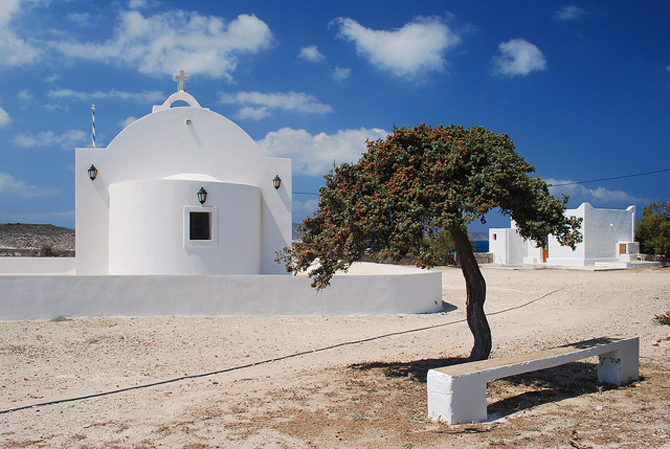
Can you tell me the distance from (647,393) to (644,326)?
5.59 meters

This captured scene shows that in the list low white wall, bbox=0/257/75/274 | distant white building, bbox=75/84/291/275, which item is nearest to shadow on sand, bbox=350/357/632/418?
distant white building, bbox=75/84/291/275

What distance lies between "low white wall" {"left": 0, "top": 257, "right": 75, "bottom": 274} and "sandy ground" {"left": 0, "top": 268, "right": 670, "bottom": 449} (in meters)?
8.74

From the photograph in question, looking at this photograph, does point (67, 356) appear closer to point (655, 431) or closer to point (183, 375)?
point (183, 375)

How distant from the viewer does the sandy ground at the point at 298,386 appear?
4672 millimetres

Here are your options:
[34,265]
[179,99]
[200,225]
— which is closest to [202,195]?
[200,225]

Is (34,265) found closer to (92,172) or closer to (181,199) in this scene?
(92,172)

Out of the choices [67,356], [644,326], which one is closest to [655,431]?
[644,326]

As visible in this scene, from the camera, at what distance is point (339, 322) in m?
11.4

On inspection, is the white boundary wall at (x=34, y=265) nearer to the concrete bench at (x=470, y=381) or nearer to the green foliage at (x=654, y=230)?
the concrete bench at (x=470, y=381)

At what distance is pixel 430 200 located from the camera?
18.4 ft

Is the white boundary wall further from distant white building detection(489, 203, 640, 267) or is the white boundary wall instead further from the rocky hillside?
distant white building detection(489, 203, 640, 267)

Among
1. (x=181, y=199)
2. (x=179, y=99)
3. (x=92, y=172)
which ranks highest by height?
(x=179, y=99)

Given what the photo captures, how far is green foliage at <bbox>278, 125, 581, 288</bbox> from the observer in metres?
5.51

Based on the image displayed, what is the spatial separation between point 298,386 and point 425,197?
3.00m
